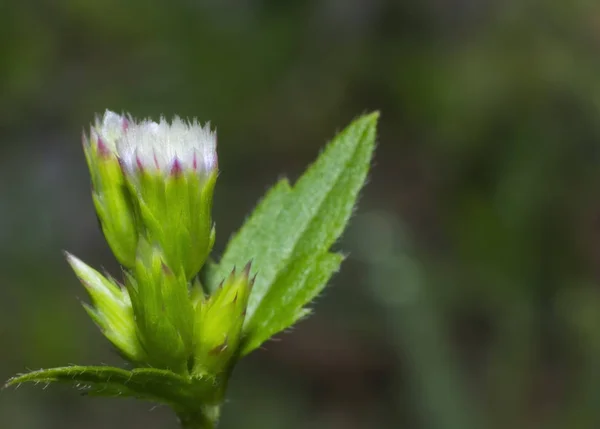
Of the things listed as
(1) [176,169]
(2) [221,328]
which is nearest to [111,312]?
A: (2) [221,328]

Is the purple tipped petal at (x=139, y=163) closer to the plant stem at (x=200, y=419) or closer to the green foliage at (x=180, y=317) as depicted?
the green foliage at (x=180, y=317)

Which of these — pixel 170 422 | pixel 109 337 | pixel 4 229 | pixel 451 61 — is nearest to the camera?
pixel 109 337

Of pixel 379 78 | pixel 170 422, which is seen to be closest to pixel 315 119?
pixel 379 78

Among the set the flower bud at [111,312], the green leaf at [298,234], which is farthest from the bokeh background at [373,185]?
the flower bud at [111,312]

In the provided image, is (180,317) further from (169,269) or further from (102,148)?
(102,148)

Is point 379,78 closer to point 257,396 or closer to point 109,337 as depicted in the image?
point 257,396

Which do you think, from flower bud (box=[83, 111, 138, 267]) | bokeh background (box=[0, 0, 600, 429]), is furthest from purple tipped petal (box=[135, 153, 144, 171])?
bokeh background (box=[0, 0, 600, 429])
